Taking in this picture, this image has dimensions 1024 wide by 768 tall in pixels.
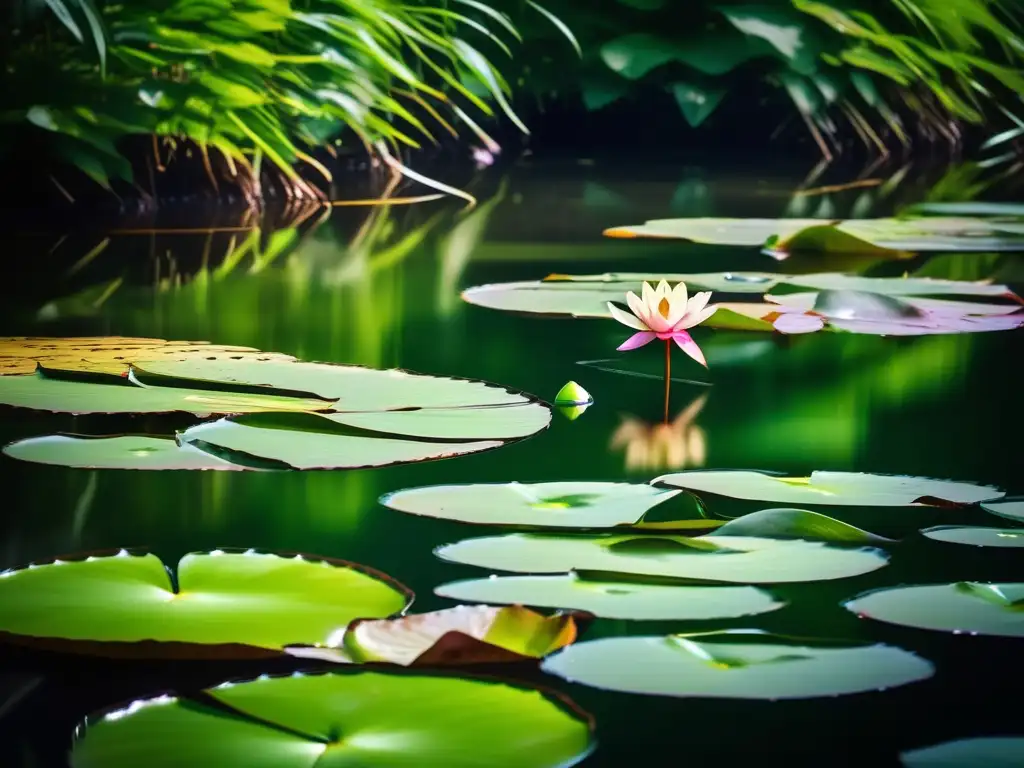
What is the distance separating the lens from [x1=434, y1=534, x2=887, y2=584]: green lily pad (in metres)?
0.97

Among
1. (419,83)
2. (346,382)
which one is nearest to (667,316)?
(346,382)

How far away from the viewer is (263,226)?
3.28 metres

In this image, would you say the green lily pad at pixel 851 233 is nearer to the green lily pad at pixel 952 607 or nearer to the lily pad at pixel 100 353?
the lily pad at pixel 100 353

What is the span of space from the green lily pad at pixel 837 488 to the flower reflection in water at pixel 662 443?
70 mm

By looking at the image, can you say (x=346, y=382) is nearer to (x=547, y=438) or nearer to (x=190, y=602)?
(x=547, y=438)

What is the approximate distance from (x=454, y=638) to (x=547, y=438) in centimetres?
60

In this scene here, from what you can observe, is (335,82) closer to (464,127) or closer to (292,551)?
(464,127)

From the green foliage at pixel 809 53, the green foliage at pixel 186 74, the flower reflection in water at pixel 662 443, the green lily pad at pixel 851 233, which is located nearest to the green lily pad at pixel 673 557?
the flower reflection in water at pixel 662 443

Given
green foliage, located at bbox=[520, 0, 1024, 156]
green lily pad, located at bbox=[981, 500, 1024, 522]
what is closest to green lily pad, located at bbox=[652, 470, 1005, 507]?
green lily pad, located at bbox=[981, 500, 1024, 522]

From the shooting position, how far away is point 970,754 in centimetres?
75

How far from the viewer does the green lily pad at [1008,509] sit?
1160mm

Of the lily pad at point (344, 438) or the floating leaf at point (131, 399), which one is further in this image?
the floating leaf at point (131, 399)

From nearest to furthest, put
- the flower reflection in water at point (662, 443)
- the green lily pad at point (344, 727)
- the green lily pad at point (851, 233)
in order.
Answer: the green lily pad at point (344, 727)
the flower reflection in water at point (662, 443)
the green lily pad at point (851, 233)

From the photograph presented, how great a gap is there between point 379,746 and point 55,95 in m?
2.62
